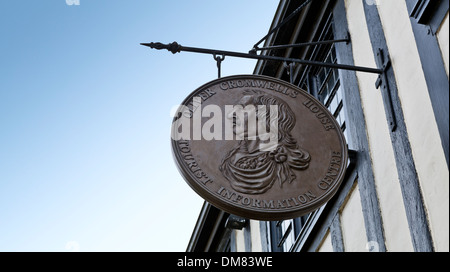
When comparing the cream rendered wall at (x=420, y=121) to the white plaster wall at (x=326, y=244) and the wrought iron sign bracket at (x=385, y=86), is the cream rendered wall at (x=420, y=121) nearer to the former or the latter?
the wrought iron sign bracket at (x=385, y=86)

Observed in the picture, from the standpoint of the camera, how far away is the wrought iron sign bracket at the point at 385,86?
21.1 feet

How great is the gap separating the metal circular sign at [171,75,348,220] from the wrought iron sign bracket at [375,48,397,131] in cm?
66

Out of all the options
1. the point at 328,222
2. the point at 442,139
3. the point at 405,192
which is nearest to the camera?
the point at 442,139

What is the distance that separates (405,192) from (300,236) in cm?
283

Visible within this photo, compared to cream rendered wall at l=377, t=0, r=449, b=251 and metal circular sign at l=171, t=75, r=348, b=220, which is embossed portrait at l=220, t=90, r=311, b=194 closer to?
metal circular sign at l=171, t=75, r=348, b=220

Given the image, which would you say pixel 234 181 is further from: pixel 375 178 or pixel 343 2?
pixel 343 2

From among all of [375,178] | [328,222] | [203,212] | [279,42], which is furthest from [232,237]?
[375,178]

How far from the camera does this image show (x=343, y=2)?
28.6 feet

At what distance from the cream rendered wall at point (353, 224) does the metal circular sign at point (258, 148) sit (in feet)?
4.57

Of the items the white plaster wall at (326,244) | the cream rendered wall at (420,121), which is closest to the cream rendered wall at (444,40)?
the cream rendered wall at (420,121)

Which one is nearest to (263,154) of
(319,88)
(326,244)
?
(326,244)

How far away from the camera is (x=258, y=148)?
5.89 meters

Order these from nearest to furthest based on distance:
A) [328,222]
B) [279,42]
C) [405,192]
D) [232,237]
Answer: [405,192]
[328,222]
[279,42]
[232,237]

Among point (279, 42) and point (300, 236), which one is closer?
point (300, 236)
